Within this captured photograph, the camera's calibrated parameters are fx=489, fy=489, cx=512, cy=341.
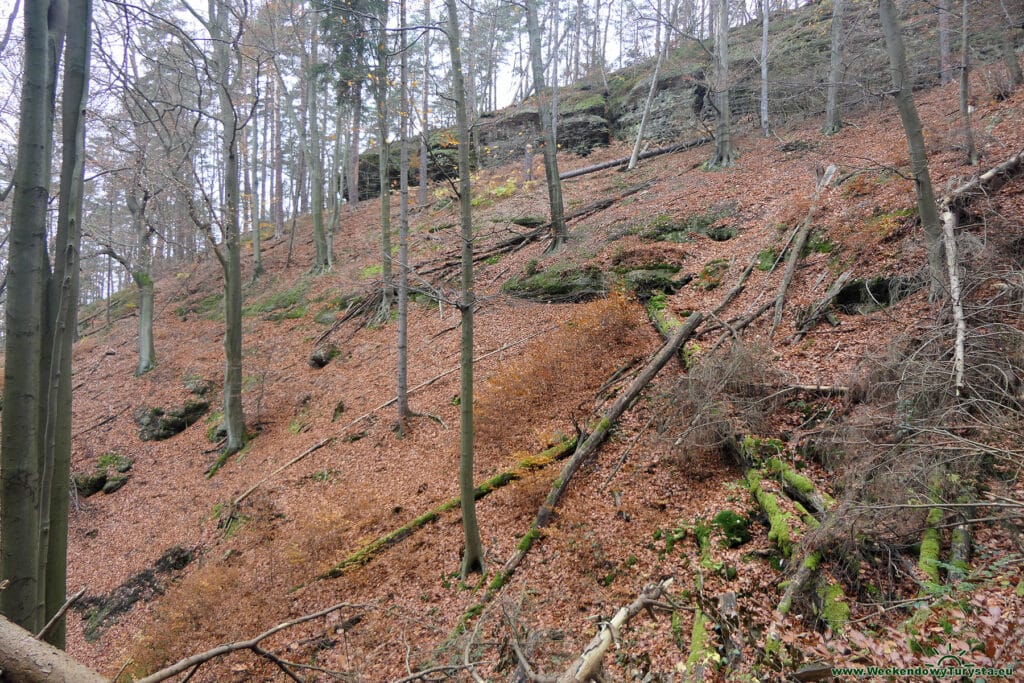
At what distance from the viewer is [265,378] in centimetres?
1445

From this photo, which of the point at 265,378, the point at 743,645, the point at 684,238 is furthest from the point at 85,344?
the point at 743,645

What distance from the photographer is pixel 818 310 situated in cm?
759

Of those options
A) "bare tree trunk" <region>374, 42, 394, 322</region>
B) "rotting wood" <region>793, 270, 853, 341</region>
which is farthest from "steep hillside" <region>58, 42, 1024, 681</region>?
"bare tree trunk" <region>374, 42, 394, 322</region>

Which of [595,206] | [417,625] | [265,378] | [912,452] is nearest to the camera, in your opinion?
[912,452]

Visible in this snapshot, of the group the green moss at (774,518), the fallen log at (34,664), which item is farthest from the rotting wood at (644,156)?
the fallen log at (34,664)

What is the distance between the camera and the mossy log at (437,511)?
727 centimetres

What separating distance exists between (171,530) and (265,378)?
5232 millimetres

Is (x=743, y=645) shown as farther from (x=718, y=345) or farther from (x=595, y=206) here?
(x=595, y=206)

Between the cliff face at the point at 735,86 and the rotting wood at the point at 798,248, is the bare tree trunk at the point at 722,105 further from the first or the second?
the rotting wood at the point at 798,248

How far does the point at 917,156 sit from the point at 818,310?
2.35m

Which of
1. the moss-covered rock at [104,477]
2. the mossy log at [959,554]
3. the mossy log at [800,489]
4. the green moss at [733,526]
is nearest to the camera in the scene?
the mossy log at [959,554]

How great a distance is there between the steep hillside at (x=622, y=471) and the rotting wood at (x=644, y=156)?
16.0 feet

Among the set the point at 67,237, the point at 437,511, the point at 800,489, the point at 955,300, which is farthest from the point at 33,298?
the point at 955,300

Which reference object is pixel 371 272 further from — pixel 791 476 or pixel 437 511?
pixel 791 476
